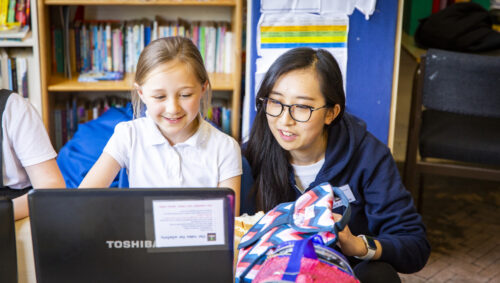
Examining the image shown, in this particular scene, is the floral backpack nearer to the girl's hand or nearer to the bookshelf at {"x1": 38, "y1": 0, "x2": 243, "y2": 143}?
the girl's hand

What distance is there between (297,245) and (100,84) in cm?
216

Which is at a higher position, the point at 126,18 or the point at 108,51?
the point at 126,18

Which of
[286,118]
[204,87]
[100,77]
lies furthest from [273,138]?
[100,77]

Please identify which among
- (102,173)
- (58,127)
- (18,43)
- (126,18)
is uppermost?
(126,18)

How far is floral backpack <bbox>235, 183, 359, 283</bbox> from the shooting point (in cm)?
102

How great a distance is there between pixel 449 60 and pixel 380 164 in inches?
39.6

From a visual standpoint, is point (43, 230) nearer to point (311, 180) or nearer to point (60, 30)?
point (311, 180)

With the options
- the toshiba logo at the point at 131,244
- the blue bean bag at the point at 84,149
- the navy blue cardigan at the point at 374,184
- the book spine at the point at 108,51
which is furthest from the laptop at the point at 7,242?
the book spine at the point at 108,51

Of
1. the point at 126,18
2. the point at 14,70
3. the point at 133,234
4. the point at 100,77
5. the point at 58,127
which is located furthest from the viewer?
the point at 126,18

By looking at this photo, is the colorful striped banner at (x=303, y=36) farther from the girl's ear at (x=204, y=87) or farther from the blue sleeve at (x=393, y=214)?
the blue sleeve at (x=393, y=214)

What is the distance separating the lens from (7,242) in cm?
94

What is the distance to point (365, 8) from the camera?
9.10ft

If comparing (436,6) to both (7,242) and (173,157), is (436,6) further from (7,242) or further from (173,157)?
(7,242)

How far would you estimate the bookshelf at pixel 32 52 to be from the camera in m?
2.81
